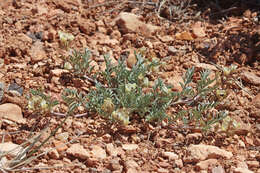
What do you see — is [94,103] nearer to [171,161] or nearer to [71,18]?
[171,161]

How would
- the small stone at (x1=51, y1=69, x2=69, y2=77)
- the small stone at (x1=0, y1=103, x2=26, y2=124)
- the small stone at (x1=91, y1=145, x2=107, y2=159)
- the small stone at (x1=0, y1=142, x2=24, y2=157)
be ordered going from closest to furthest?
the small stone at (x1=0, y1=142, x2=24, y2=157), the small stone at (x1=91, y1=145, x2=107, y2=159), the small stone at (x1=0, y1=103, x2=26, y2=124), the small stone at (x1=51, y1=69, x2=69, y2=77)

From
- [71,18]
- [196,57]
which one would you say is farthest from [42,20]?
[196,57]

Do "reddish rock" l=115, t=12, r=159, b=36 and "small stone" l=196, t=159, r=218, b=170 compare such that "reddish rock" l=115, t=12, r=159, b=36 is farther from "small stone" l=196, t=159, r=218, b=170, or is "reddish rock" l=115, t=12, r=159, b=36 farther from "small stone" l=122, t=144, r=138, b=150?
"small stone" l=196, t=159, r=218, b=170

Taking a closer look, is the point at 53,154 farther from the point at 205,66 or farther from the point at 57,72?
the point at 205,66

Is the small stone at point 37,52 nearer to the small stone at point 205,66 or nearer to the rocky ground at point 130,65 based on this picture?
the rocky ground at point 130,65

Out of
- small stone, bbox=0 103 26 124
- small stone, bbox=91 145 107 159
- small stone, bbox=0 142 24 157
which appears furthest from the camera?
small stone, bbox=0 103 26 124

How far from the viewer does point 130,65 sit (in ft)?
10.5

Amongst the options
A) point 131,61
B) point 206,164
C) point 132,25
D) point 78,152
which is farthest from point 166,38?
point 78,152

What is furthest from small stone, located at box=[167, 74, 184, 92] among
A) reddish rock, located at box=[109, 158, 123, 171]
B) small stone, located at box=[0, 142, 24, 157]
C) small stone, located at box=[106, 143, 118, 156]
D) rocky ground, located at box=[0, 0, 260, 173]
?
small stone, located at box=[0, 142, 24, 157]

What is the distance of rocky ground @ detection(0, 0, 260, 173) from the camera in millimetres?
2286

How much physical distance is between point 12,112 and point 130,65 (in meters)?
1.14

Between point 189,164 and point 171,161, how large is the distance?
0.39 ft

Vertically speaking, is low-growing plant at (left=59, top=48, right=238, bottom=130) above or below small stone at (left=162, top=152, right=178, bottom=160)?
above

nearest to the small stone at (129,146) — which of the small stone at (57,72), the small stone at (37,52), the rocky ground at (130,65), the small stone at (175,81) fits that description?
the rocky ground at (130,65)
